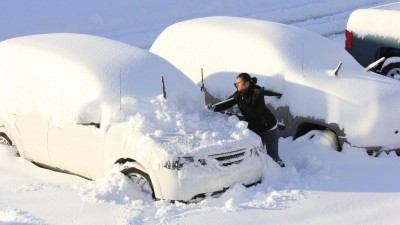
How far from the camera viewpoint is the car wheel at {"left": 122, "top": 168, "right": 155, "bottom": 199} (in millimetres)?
6508

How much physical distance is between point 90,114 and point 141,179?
91 cm

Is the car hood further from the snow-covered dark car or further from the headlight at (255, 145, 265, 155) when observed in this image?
the snow-covered dark car

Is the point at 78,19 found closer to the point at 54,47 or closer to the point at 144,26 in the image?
the point at 144,26

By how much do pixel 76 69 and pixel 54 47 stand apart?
0.59 m

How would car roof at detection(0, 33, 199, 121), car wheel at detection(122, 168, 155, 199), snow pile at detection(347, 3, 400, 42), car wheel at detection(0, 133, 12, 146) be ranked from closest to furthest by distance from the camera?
car wheel at detection(122, 168, 155, 199) < car roof at detection(0, 33, 199, 121) < car wheel at detection(0, 133, 12, 146) < snow pile at detection(347, 3, 400, 42)

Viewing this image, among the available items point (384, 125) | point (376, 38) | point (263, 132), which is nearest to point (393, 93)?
point (384, 125)

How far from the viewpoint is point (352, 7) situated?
1714 cm

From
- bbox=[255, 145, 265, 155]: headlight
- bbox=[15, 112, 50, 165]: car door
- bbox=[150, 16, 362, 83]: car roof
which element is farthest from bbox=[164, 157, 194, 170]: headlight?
bbox=[150, 16, 362, 83]: car roof

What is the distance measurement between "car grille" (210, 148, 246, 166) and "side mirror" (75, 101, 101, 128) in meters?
1.33

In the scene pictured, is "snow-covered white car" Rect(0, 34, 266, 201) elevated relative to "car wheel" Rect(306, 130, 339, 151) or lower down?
elevated

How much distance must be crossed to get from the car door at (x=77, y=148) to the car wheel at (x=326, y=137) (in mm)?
2527

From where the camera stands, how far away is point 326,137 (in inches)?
303

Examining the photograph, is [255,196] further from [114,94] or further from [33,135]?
[33,135]

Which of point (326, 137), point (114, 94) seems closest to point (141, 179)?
point (114, 94)
